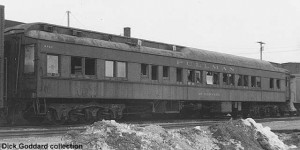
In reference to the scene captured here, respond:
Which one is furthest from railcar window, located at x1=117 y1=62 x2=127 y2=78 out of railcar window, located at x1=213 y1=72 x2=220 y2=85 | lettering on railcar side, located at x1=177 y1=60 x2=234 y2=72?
railcar window, located at x1=213 y1=72 x2=220 y2=85

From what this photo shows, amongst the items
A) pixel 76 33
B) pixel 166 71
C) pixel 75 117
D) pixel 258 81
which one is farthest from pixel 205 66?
pixel 75 117

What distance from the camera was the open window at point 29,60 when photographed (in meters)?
14.4

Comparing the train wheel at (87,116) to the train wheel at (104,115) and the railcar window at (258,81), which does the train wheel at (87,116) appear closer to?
the train wheel at (104,115)

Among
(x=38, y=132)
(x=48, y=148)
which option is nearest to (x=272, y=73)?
(x=38, y=132)

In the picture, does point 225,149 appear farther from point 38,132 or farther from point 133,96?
point 133,96

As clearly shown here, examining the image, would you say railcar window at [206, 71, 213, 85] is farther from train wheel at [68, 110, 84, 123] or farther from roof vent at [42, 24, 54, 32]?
roof vent at [42, 24, 54, 32]

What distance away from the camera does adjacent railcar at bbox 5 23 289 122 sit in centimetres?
1447

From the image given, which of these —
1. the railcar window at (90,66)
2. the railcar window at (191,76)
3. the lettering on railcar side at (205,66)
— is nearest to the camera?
the railcar window at (90,66)

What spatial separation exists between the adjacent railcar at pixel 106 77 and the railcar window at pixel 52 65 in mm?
35

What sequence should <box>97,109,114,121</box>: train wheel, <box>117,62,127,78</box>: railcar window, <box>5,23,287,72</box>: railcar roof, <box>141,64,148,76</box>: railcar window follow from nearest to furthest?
<box>5,23,287,72</box>: railcar roof
<box>97,109,114,121</box>: train wheel
<box>117,62,127,78</box>: railcar window
<box>141,64,148,76</box>: railcar window

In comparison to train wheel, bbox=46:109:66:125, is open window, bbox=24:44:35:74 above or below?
above

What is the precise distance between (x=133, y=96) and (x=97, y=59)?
2.46m

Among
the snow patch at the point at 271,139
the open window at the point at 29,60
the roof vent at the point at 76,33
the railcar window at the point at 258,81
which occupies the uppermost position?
the roof vent at the point at 76,33

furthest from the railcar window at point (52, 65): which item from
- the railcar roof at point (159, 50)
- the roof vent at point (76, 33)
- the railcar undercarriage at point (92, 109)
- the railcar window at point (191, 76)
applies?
the railcar window at point (191, 76)
